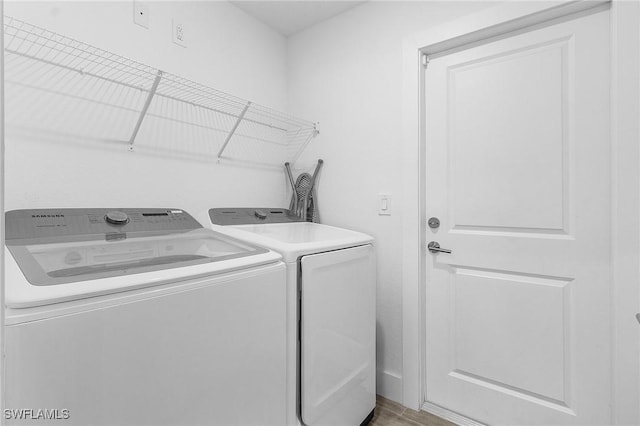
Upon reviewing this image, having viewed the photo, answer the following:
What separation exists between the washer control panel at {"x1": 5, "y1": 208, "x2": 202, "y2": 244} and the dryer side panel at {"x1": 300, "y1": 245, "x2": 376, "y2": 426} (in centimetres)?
73

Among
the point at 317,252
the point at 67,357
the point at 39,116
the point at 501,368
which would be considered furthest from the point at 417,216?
the point at 39,116

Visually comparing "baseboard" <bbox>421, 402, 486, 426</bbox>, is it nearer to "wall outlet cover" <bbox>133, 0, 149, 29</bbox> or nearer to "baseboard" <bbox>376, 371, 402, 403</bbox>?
"baseboard" <bbox>376, 371, 402, 403</bbox>

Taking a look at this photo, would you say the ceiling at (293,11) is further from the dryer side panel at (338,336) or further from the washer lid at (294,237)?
the dryer side panel at (338,336)

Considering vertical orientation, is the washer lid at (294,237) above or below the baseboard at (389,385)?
above

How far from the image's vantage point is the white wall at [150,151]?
1354mm

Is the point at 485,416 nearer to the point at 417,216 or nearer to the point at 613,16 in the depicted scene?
the point at 417,216

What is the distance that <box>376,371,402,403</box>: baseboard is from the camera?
191cm

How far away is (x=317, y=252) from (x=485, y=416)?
1322mm

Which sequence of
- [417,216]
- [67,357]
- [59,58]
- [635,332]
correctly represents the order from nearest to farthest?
[67,357]
[635,332]
[59,58]
[417,216]

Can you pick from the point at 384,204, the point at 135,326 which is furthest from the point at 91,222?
the point at 384,204

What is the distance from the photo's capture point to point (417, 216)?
183 cm

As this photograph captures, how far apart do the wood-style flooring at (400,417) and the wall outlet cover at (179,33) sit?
2.40 meters
